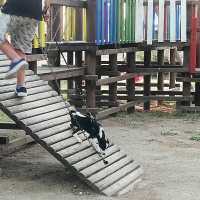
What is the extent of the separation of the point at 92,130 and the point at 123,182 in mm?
824

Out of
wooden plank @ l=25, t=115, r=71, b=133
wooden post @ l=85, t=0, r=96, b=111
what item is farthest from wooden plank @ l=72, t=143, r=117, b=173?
wooden post @ l=85, t=0, r=96, b=111

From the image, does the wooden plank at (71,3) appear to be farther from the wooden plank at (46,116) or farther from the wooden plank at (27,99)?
the wooden plank at (46,116)

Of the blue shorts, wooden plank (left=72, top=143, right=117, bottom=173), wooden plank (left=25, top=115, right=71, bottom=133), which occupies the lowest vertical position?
wooden plank (left=72, top=143, right=117, bottom=173)

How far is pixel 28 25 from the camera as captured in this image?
7.42 meters

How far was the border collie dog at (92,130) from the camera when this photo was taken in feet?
24.9

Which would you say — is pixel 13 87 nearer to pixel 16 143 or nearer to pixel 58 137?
pixel 58 137

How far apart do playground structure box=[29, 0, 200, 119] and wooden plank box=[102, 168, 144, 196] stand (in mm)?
3477

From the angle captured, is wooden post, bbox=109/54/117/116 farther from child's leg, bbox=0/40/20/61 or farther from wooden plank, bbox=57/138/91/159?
child's leg, bbox=0/40/20/61

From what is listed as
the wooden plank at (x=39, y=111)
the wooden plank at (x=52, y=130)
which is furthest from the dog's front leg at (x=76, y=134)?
the wooden plank at (x=39, y=111)

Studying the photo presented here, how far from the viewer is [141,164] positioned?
8406 millimetres

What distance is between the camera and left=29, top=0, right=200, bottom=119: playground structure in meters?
11.5

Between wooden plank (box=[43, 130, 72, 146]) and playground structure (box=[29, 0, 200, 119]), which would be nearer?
wooden plank (box=[43, 130, 72, 146])

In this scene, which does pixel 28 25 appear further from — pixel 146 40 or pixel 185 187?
pixel 146 40

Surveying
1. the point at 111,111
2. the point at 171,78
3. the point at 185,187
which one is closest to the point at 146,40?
the point at 111,111
